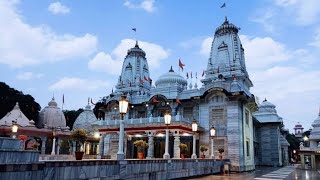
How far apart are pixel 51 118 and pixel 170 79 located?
29208mm

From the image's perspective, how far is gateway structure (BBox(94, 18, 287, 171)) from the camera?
103 ft

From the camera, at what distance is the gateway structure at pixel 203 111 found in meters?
31.5

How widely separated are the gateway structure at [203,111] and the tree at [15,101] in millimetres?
22411

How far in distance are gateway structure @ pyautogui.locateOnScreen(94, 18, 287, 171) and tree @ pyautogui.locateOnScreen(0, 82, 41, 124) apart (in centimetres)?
2241

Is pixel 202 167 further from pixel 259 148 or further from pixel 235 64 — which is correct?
pixel 259 148

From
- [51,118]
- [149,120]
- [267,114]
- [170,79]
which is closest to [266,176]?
[149,120]

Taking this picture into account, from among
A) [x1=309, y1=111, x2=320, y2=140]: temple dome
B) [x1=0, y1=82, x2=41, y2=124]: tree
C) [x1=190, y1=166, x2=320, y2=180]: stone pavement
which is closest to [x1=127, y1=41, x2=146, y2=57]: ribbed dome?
[x1=0, y1=82, x2=41, y2=124]: tree

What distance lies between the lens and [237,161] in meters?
30.6

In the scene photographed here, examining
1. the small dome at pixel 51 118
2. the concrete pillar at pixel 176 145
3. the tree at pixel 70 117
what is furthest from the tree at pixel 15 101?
the concrete pillar at pixel 176 145

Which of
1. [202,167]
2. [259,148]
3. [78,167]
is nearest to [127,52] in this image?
[259,148]

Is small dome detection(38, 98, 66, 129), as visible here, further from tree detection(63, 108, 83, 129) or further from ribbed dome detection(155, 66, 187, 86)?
ribbed dome detection(155, 66, 187, 86)

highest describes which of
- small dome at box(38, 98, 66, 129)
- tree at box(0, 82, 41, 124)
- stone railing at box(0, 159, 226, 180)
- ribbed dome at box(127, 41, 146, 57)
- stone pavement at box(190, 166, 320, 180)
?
ribbed dome at box(127, 41, 146, 57)

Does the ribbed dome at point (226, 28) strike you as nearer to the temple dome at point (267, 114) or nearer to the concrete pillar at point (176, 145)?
the temple dome at point (267, 114)

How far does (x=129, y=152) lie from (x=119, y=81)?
14739 millimetres
